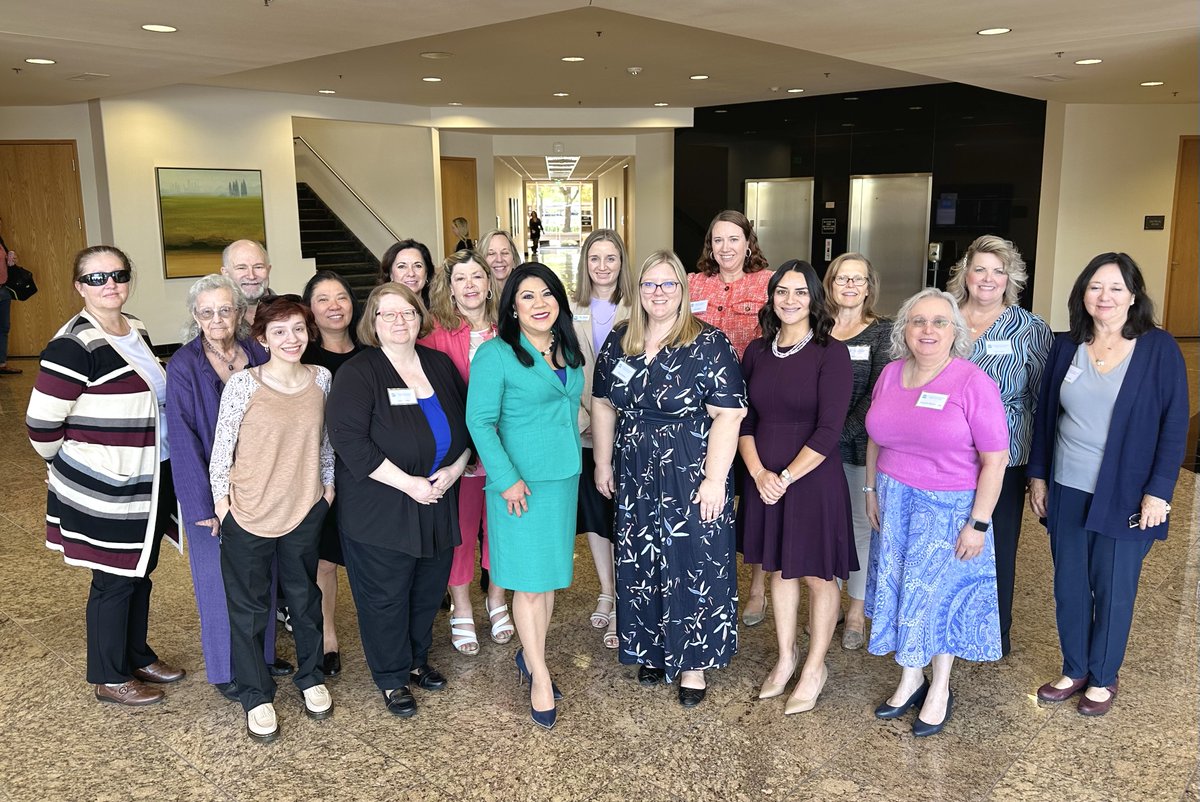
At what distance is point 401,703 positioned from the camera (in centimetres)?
315

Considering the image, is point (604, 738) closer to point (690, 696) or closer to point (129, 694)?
point (690, 696)

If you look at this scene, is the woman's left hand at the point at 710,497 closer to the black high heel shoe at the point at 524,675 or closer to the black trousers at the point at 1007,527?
the black high heel shoe at the point at 524,675

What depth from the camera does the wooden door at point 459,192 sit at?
15664 millimetres

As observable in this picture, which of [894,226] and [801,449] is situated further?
[894,226]

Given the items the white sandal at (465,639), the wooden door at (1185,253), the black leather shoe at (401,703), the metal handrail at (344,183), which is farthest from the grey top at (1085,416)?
the metal handrail at (344,183)

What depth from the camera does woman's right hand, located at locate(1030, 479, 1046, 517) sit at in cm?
321

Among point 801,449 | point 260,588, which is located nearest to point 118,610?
point 260,588

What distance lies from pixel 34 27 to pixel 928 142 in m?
10.4

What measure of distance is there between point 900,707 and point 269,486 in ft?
7.84

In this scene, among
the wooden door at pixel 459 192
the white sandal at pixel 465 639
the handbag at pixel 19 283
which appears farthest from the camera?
the wooden door at pixel 459 192

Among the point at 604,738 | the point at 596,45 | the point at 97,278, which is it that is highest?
the point at 596,45

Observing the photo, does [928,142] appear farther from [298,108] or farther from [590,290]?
[590,290]

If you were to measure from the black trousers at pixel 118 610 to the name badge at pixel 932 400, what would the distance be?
8.88ft

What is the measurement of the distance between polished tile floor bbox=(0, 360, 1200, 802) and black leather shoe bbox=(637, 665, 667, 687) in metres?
0.06
